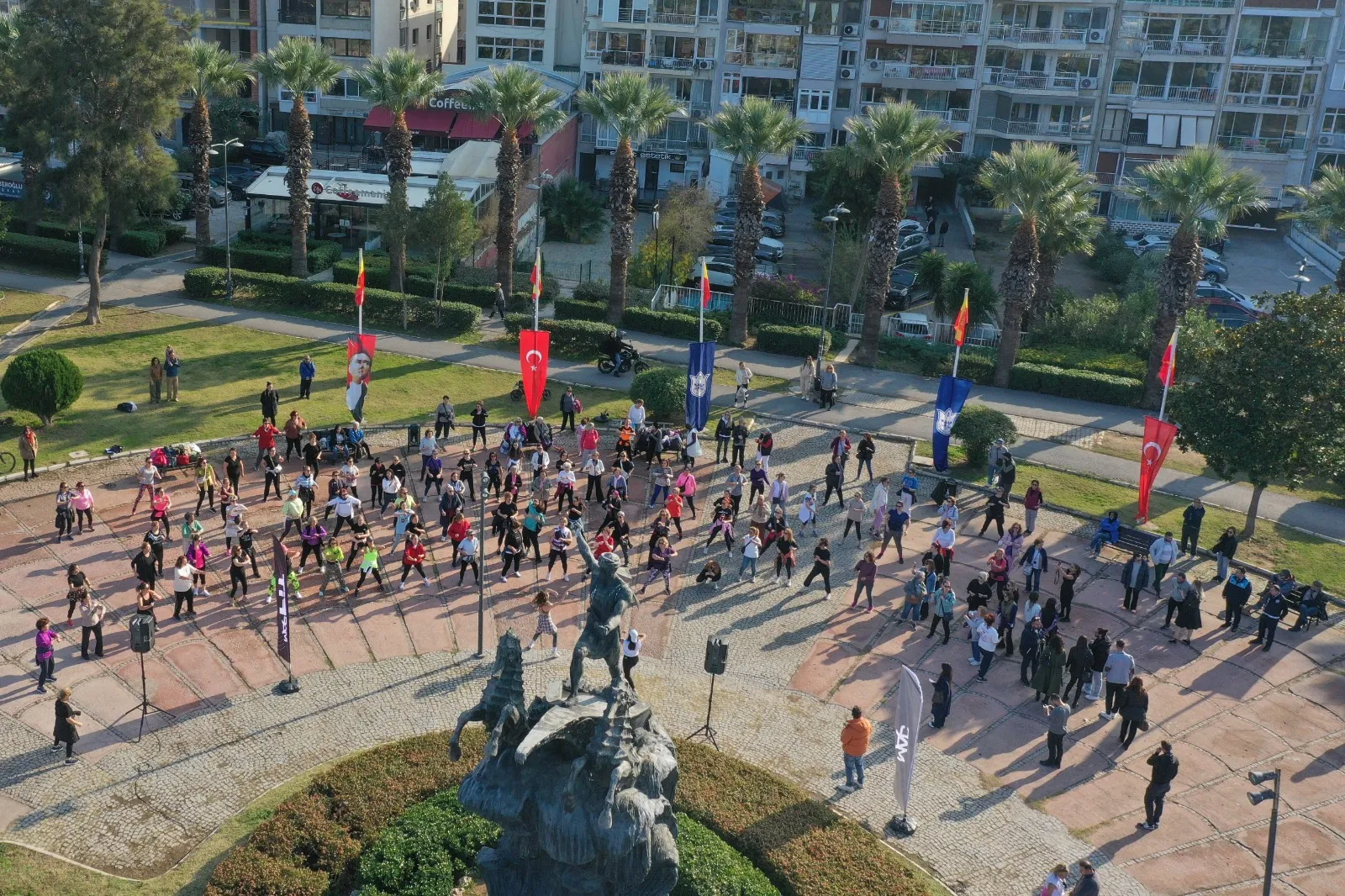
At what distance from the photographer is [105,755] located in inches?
849

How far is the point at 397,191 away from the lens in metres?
47.0

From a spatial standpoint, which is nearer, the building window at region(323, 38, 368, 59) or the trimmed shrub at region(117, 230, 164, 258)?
the trimmed shrub at region(117, 230, 164, 258)

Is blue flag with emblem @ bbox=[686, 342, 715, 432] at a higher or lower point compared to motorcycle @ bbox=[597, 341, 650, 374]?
higher

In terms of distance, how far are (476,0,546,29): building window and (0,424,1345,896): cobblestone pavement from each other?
148 ft

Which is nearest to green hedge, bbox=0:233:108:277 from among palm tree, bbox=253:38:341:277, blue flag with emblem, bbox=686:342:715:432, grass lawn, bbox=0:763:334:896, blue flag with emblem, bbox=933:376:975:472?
palm tree, bbox=253:38:341:277

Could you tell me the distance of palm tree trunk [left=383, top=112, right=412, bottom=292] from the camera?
46.7 metres

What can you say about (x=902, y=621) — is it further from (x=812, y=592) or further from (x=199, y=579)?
(x=199, y=579)

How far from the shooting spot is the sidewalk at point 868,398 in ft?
119

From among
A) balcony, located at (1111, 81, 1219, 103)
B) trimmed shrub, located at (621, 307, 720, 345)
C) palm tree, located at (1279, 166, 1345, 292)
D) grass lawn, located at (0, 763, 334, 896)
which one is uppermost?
balcony, located at (1111, 81, 1219, 103)

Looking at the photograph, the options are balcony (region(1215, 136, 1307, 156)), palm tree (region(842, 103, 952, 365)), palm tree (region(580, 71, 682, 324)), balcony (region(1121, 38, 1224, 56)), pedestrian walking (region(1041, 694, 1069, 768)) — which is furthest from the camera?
balcony (region(1215, 136, 1307, 156))

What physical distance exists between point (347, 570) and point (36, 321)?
869 inches

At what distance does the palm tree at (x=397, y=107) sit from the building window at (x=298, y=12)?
23.8 meters

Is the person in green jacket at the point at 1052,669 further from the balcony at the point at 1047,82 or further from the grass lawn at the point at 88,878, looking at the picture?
the balcony at the point at 1047,82

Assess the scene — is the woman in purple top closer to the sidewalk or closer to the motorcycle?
the sidewalk
